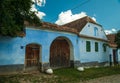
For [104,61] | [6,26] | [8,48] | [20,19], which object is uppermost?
[20,19]

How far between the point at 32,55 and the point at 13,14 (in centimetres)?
526

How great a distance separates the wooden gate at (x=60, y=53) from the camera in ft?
52.6

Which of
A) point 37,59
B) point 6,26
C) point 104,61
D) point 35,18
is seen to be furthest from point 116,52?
point 6,26

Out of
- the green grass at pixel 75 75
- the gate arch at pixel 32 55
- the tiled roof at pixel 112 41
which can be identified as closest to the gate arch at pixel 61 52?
the green grass at pixel 75 75

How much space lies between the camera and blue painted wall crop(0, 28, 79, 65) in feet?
37.0

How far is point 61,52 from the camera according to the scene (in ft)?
55.4

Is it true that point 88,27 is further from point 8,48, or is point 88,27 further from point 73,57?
point 8,48

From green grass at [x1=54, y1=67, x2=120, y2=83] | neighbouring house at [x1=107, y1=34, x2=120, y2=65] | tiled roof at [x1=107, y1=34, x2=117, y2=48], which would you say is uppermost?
tiled roof at [x1=107, y1=34, x2=117, y2=48]

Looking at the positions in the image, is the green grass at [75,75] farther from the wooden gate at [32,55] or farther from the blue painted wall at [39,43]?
the wooden gate at [32,55]

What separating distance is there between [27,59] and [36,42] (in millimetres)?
1622

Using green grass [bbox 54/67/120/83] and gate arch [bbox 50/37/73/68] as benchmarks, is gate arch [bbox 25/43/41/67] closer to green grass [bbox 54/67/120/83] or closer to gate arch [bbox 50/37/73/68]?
green grass [bbox 54/67/120/83]

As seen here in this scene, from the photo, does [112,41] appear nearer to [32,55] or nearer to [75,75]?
[75,75]

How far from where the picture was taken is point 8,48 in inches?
452

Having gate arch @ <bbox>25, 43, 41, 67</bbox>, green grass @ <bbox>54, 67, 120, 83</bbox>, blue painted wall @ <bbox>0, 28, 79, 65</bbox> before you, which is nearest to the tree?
blue painted wall @ <bbox>0, 28, 79, 65</bbox>
